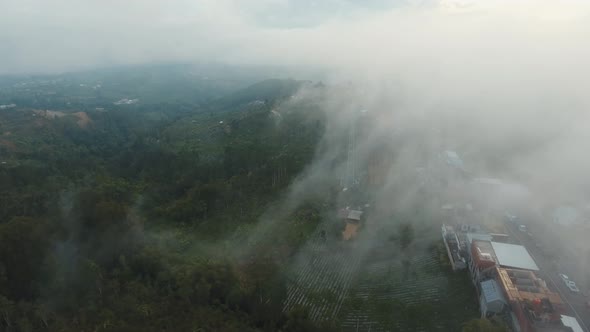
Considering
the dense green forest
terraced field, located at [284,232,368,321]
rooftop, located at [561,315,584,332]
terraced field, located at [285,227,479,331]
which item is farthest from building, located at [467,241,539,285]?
the dense green forest

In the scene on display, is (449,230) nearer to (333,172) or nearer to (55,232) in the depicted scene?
(333,172)

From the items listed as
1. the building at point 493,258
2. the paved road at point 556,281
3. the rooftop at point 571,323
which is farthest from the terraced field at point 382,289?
the paved road at point 556,281

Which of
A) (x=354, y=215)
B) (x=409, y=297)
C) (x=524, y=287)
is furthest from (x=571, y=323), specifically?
(x=354, y=215)

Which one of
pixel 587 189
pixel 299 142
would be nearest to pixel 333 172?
pixel 299 142

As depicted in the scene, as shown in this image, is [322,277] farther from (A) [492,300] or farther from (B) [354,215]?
(A) [492,300]

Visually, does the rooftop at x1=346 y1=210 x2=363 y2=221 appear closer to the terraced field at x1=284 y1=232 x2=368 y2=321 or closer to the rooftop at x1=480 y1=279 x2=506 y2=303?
the terraced field at x1=284 y1=232 x2=368 y2=321

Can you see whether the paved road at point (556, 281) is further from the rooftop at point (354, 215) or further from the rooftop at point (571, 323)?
the rooftop at point (354, 215)
